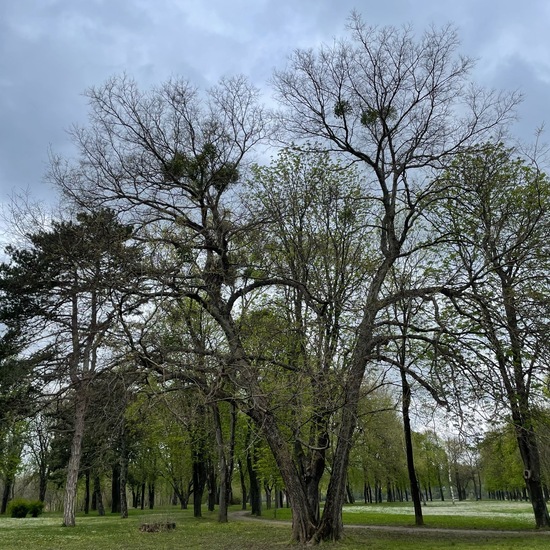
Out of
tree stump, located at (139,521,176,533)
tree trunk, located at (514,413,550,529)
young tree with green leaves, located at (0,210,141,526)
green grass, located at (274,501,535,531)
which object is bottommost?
green grass, located at (274,501,535,531)

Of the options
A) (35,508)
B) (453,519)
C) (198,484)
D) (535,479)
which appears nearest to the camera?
(535,479)

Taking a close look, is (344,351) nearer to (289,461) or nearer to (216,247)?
(289,461)

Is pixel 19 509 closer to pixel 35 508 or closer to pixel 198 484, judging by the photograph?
pixel 35 508

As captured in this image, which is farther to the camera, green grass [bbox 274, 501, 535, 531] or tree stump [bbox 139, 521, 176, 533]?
green grass [bbox 274, 501, 535, 531]

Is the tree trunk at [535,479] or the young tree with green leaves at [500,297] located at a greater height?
the young tree with green leaves at [500,297]

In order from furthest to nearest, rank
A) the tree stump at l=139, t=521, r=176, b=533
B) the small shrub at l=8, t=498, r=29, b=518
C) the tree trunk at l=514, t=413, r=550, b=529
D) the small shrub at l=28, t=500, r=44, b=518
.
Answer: the small shrub at l=28, t=500, r=44, b=518 → the small shrub at l=8, t=498, r=29, b=518 → the tree stump at l=139, t=521, r=176, b=533 → the tree trunk at l=514, t=413, r=550, b=529

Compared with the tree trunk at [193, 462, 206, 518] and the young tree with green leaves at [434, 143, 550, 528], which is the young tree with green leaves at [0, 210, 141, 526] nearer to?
the young tree with green leaves at [434, 143, 550, 528]

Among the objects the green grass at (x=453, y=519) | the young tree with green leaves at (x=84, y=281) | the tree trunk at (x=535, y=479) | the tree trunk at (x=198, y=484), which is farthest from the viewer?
the tree trunk at (x=198, y=484)

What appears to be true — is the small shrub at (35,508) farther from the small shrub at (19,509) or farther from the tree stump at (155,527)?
the tree stump at (155,527)

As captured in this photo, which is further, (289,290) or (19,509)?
(19,509)

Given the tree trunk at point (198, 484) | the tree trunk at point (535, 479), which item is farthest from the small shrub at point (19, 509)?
the tree trunk at point (535, 479)

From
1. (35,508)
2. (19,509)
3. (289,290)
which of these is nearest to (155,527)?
(289,290)

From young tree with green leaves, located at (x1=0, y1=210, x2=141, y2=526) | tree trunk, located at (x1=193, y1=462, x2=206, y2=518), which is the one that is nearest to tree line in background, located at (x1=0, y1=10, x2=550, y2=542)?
young tree with green leaves, located at (x1=0, y1=210, x2=141, y2=526)

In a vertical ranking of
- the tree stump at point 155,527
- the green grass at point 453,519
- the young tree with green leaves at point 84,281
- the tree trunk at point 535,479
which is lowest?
the green grass at point 453,519
